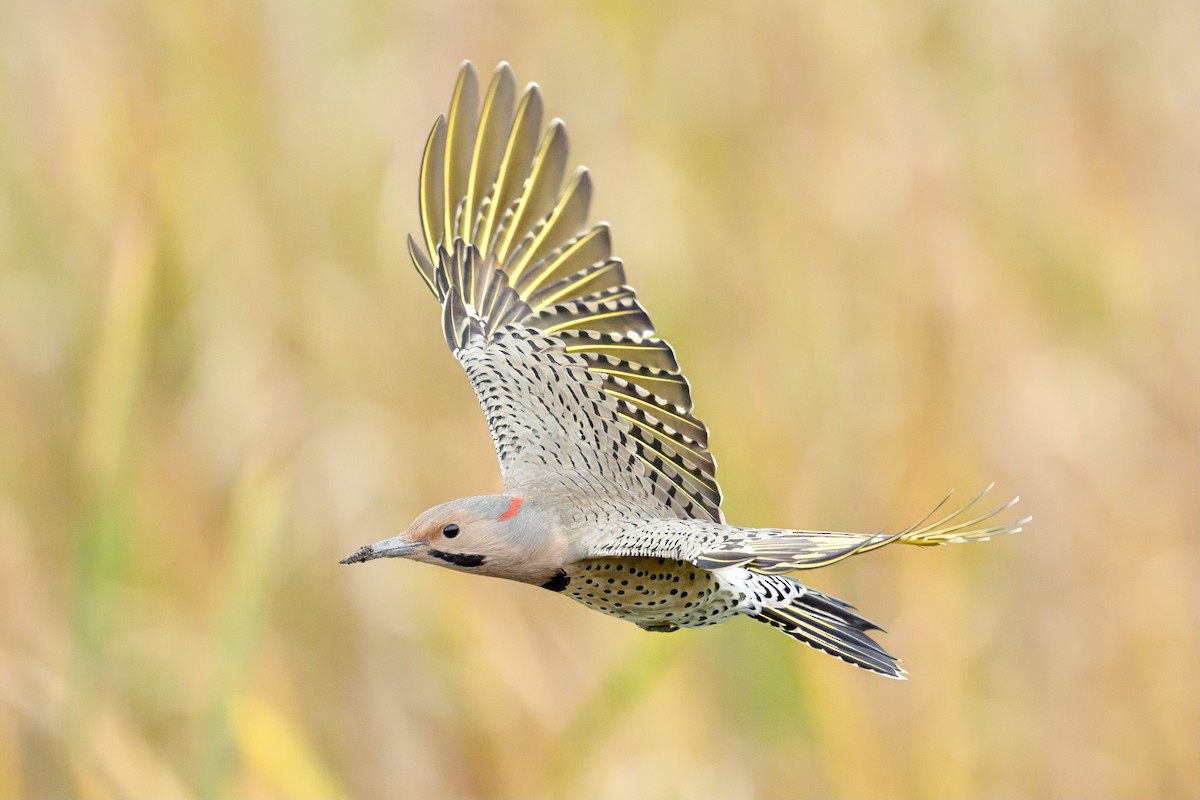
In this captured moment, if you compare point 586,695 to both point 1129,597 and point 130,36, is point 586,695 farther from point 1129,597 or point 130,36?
point 130,36

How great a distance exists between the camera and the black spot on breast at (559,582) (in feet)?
7.03

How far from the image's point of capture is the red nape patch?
2.14 metres

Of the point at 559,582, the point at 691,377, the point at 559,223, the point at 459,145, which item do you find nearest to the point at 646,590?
the point at 559,582

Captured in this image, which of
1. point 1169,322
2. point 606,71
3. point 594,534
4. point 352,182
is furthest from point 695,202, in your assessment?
point 594,534

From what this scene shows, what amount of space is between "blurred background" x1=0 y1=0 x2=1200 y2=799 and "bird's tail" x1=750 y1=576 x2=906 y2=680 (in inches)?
39.8

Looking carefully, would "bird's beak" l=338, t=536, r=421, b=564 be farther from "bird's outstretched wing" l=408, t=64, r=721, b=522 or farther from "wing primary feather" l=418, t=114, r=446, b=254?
"wing primary feather" l=418, t=114, r=446, b=254

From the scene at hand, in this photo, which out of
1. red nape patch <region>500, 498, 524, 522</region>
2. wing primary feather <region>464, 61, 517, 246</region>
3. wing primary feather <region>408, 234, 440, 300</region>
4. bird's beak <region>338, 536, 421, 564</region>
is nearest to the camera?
bird's beak <region>338, 536, 421, 564</region>

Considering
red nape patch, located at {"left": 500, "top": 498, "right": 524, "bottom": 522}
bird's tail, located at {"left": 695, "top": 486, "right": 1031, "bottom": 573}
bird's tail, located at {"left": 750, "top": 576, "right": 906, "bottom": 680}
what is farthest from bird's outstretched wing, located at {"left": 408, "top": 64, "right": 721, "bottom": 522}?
bird's tail, located at {"left": 695, "top": 486, "right": 1031, "bottom": 573}

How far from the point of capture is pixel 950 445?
3.69 metres

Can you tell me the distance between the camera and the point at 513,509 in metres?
2.16

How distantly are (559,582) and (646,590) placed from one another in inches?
4.9

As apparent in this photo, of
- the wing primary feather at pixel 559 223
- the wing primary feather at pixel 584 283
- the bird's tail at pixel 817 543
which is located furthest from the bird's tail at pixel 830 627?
the wing primary feather at pixel 559 223

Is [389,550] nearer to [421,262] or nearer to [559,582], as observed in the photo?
[559,582]

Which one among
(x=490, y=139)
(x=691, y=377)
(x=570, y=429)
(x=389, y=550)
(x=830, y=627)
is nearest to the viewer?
(x=389, y=550)
